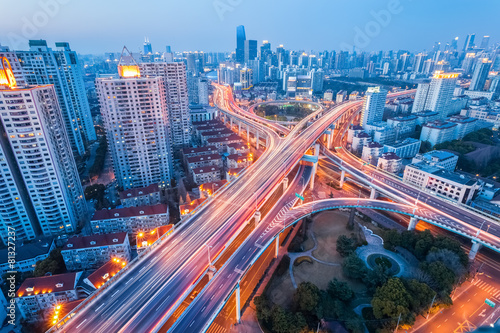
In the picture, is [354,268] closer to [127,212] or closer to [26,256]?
[127,212]

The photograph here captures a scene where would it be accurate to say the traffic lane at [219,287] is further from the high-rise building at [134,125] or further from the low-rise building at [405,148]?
the low-rise building at [405,148]

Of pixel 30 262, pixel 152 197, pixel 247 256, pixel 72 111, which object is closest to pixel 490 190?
pixel 247 256

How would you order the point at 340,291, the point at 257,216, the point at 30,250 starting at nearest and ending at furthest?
1. the point at 340,291
2. the point at 30,250
3. the point at 257,216

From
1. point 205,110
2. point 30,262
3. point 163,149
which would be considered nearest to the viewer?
point 30,262

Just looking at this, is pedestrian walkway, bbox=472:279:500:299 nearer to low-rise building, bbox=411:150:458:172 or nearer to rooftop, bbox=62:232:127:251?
low-rise building, bbox=411:150:458:172

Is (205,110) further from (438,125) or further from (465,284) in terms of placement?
(465,284)

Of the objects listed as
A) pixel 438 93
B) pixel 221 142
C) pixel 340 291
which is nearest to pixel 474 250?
pixel 340 291
